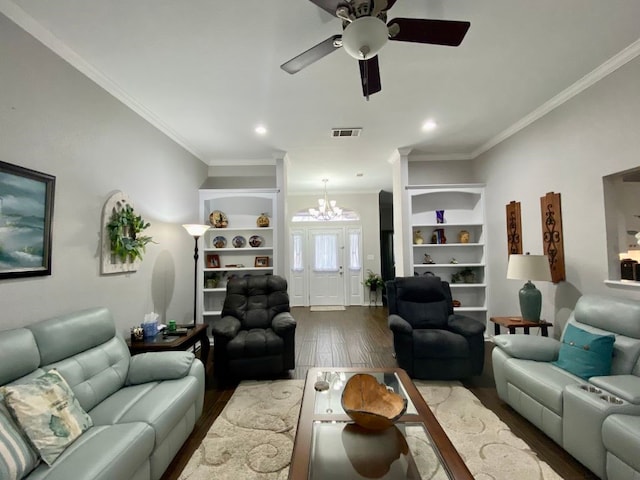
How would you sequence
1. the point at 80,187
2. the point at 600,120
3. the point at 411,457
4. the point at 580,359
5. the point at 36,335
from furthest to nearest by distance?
the point at 600,120, the point at 80,187, the point at 580,359, the point at 36,335, the point at 411,457

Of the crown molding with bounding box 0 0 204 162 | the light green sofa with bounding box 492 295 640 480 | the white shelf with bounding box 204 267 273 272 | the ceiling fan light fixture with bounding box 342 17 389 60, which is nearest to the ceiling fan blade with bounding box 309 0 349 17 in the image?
the ceiling fan light fixture with bounding box 342 17 389 60

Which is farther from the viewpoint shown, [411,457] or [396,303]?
[396,303]

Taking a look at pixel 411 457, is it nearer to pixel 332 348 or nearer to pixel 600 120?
pixel 332 348

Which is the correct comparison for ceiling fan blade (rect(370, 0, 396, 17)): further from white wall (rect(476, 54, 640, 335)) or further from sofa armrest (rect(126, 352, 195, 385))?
sofa armrest (rect(126, 352, 195, 385))

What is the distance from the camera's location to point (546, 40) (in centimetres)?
222

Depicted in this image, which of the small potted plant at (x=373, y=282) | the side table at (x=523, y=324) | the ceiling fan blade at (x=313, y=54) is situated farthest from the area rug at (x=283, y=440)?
the small potted plant at (x=373, y=282)

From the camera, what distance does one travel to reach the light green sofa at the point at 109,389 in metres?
1.40

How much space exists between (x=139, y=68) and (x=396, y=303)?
3.52 meters

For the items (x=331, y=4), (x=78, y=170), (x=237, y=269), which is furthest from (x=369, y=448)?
(x=237, y=269)

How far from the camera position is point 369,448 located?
5.06ft

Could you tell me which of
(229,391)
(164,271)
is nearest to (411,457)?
(229,391)

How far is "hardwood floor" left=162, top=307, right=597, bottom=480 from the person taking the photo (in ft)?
6.51

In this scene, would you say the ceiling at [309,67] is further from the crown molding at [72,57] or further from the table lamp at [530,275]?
the table lamp at [530,275]

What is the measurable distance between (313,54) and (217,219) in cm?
340
